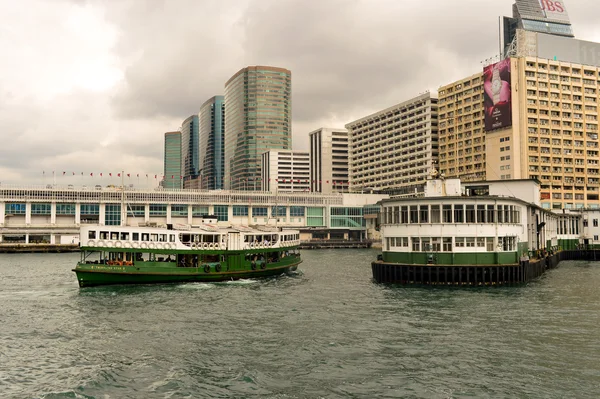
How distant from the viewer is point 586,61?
152000 millimetres

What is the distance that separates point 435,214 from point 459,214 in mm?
2504

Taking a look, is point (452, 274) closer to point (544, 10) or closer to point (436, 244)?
point (436, 244)

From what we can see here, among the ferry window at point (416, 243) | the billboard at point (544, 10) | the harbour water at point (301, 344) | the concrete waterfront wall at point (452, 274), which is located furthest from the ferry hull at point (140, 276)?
the billboard at point (544, 10)

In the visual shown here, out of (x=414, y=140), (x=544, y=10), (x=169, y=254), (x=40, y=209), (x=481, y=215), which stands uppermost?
(x=544, y=10)

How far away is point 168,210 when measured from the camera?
143 m

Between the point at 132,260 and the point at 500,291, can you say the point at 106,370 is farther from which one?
the point at 500,291

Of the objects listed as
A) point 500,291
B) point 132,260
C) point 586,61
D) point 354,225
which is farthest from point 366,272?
point 586,61

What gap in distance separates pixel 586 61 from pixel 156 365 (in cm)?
16695

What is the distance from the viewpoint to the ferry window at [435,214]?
175 ft

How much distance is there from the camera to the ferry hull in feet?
170

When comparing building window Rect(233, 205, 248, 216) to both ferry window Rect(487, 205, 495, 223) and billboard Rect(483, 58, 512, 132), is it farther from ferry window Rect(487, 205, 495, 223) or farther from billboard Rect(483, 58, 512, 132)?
ferry window Rect(487, 205, 495, 223)

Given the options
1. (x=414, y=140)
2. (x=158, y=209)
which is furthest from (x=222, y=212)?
(x=414, y=140)

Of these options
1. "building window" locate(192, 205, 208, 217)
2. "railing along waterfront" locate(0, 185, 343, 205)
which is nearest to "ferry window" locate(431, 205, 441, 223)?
"railing along waterfront" locate(0, 185, 343, 205)

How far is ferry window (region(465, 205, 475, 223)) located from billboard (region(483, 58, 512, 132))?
329 ft
